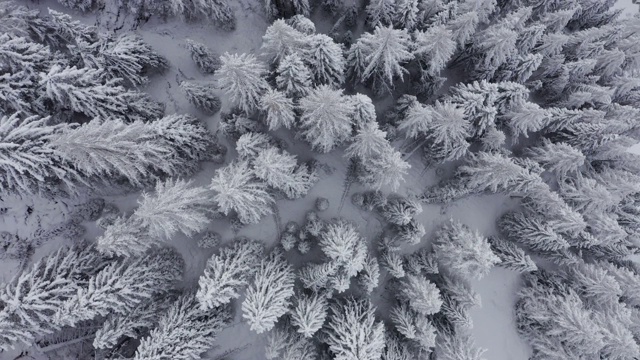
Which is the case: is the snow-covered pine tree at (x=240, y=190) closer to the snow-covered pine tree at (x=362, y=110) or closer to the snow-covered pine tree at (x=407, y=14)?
the snow-covered pine tree at (x=362, y=110)

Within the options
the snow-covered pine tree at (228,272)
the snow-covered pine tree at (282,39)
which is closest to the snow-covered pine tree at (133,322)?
the snow-covered pine tree at (228,272)

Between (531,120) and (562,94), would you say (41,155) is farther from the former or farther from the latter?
(562,94)

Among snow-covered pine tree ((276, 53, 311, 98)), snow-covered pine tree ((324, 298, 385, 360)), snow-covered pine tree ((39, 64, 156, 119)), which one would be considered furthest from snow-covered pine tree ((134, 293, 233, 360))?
snow-covered pine tree ((276, 53, 311, 98))

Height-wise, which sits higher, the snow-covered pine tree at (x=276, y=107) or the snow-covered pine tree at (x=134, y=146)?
the snow-covered pine tree at (x=276, y=107)

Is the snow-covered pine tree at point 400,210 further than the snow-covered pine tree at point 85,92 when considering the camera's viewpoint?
Yes

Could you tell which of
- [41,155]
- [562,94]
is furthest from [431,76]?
[41,155]

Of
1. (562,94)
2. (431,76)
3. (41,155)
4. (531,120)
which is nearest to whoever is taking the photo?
(41,155)

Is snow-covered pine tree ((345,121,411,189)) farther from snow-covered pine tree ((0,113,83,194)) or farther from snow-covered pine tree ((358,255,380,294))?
snow-covered pine tree ((0,113,83,194))
